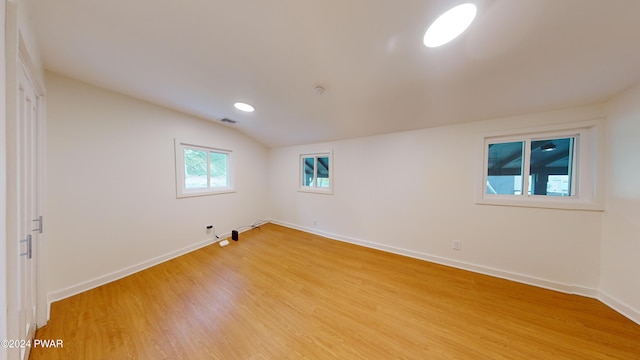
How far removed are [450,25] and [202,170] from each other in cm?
366

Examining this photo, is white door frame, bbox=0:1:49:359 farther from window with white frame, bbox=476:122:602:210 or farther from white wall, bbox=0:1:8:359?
window with white frame, bbox=476:122:602:210

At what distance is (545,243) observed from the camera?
2.04 meters

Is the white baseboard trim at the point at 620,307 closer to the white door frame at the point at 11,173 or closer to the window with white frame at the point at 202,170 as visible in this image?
the white door frame at the point at 11,173

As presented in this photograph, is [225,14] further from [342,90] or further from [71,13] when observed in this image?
[342,90]

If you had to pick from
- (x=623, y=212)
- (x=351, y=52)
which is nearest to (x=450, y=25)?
(x=351, y=52)

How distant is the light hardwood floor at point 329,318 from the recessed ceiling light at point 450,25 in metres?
2.28

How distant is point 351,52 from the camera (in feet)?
4.98

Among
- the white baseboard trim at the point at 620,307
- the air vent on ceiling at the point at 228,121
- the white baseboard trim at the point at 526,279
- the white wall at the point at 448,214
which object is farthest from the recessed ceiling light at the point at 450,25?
the air vent on ceiling at the point at 228,121

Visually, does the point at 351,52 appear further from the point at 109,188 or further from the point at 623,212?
the point at 109,188

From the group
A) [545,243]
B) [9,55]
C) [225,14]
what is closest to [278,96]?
[225,14]

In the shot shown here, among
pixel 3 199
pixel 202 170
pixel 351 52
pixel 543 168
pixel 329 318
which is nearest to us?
pixel 3 199

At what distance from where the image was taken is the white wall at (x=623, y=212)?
5.17ft

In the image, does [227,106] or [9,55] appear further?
[227,106]

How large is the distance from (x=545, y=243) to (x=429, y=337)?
6.01ft
